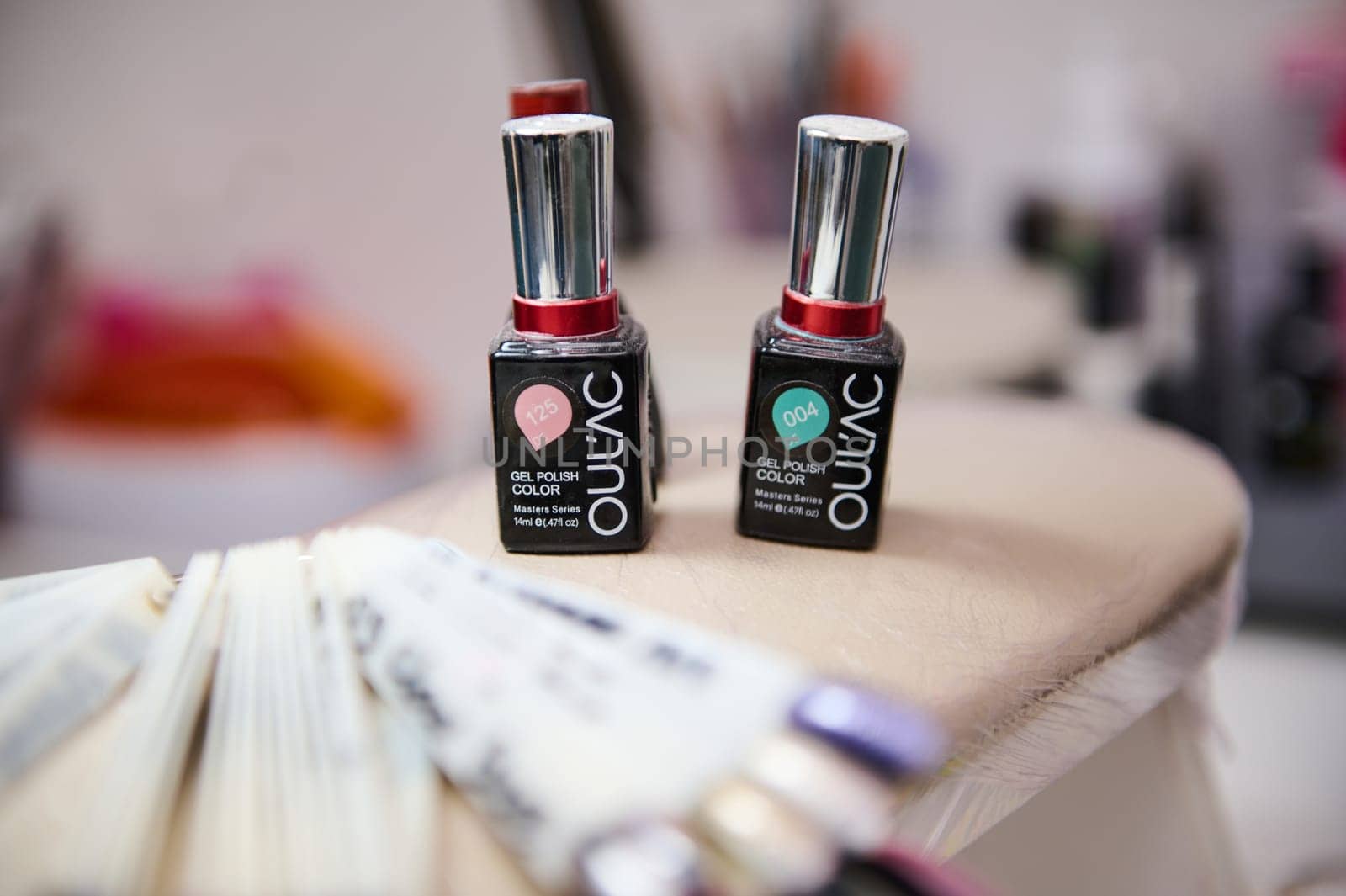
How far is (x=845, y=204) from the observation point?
1.02ft

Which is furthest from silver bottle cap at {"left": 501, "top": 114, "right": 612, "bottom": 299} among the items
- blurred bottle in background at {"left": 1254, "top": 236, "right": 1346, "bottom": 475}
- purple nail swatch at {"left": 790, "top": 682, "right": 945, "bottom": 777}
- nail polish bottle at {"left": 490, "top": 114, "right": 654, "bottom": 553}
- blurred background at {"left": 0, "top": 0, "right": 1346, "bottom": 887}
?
blurred bottle in background at {"left": 1254, "top": 236, "right": 1346, "bottom": 475}

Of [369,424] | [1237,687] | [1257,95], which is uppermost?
[1257,95]

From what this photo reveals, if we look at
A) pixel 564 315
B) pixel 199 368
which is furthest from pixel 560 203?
pixel 199 368

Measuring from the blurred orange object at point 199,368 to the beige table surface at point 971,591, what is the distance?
66 centimetres

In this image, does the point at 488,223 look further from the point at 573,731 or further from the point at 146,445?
the point at 573,731

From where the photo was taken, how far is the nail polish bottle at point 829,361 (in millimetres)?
308

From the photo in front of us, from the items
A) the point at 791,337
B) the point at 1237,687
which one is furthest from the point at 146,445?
the point at 1237,687

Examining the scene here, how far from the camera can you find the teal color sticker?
335 mm

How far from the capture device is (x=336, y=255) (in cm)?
101

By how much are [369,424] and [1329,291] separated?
892mm

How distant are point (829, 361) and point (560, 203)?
0.34 ft

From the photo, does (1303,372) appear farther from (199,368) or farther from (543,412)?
(199,368)

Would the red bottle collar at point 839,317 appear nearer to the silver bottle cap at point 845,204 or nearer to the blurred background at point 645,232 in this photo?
the silver bottle cap at point 845,204

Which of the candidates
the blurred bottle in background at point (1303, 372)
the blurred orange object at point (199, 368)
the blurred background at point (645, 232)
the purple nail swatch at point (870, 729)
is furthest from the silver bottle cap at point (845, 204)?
the blurred orange object at point (199, 368)
